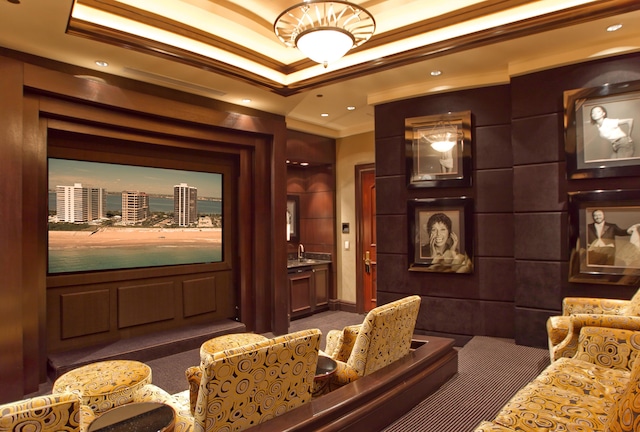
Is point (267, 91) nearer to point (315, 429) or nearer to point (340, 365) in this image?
point (340, 365)

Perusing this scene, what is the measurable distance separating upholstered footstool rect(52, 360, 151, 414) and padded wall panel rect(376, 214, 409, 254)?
10.0 ft

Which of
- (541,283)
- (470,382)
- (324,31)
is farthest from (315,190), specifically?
(470,382)

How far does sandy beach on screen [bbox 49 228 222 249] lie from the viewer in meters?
3.89

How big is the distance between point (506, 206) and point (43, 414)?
4233 mm

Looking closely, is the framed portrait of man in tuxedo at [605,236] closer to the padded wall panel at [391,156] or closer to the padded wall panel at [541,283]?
the padded wall panel at [541,283]

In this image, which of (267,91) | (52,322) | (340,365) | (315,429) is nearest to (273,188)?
(267,91)

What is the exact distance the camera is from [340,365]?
93.7 inches

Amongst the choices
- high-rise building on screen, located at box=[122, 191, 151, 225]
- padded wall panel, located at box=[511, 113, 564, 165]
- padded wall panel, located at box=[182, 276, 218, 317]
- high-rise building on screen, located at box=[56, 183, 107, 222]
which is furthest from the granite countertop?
padded wall panel, located at box=[511, 113, 564, 165]

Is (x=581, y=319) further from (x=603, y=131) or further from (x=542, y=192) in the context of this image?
(x=603, y=131)

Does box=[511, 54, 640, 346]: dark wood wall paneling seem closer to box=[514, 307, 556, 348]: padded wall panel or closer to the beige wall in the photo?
box=[514, 307, 556, 348]: padded wall panel

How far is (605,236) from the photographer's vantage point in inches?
138

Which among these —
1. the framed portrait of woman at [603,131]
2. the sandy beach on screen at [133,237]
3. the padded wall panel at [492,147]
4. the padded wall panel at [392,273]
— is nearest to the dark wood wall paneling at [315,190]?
the padded wall panel at [392,273]

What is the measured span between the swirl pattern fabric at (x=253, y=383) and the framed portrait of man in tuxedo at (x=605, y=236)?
3076mm

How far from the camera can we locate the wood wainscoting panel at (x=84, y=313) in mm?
3823
